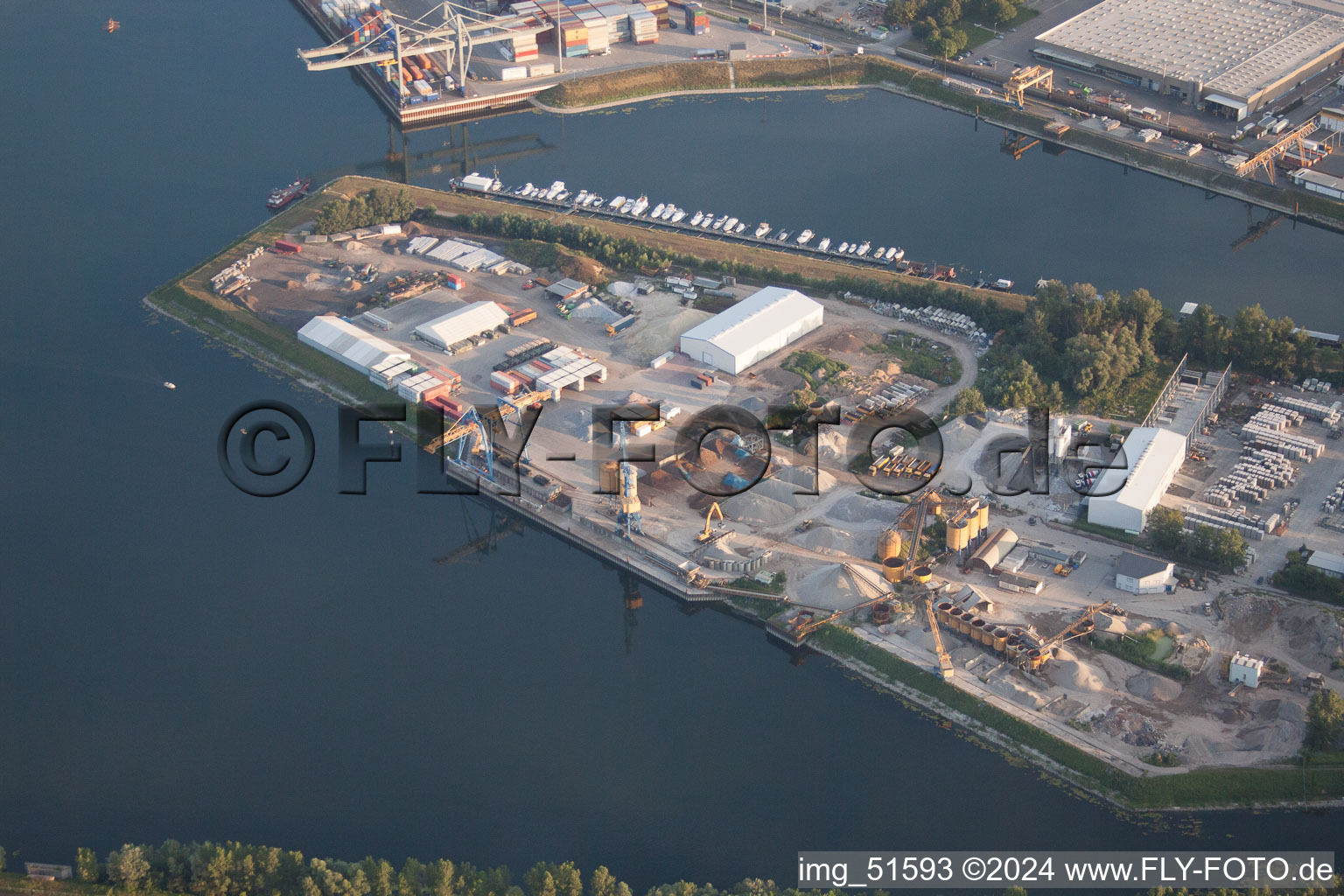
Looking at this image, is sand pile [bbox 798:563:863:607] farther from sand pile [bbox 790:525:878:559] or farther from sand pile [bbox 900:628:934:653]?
Result: sand pile [bbox 900:628:934:653]

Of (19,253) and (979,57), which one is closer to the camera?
(19,253)

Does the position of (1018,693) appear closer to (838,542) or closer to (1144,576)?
(1144,576)

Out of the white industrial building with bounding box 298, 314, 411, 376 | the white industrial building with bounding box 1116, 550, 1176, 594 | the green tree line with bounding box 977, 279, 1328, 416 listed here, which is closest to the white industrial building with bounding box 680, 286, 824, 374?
the green tree line with bounding box 977, 279, 1328, 416

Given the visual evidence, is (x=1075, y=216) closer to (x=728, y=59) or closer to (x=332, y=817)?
(x=728, y=59)

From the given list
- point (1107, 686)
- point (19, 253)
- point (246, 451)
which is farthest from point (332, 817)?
point (19, 253)

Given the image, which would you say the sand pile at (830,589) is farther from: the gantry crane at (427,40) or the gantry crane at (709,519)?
the gantry crane at (427,40)

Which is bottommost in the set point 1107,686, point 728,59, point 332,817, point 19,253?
point 332,817
